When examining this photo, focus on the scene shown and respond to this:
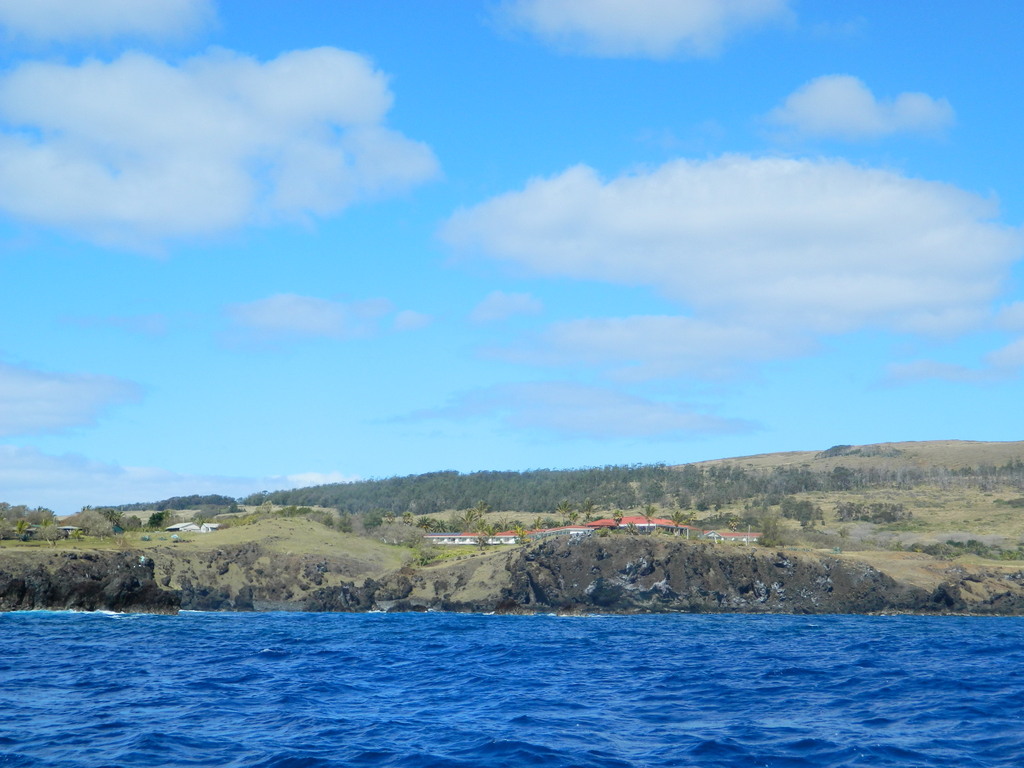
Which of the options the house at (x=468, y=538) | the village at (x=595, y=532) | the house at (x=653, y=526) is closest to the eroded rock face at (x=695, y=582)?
the village at (x=595, y=532)

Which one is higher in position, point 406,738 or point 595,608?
point 406,738

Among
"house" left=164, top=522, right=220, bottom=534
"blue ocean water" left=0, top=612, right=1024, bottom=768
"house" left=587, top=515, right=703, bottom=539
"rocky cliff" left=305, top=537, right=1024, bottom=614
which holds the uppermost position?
"house" left=164, top=522, right=220, bottom=534

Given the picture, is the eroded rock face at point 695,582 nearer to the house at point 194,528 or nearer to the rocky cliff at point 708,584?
the rocky cliff at point 708,584

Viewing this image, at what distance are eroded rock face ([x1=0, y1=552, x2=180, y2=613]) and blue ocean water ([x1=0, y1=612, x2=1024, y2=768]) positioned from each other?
127 ft

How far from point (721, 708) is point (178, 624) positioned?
6424cm

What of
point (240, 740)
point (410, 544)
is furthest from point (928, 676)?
point (410, 544)

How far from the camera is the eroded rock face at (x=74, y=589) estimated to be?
105375 mm

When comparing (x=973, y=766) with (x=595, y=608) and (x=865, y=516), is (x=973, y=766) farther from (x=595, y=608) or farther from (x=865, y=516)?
(x=865, y=516)

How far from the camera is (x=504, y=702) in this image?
1428 inches

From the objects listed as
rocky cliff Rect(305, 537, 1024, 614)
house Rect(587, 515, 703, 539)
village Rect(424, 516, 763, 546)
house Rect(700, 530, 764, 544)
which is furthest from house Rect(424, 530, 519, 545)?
rocky cliff Rect(305, 537, 1024, 614)

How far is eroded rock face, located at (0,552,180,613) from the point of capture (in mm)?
105375

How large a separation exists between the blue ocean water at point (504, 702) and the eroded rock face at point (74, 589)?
38.8m

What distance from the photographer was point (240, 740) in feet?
91.1

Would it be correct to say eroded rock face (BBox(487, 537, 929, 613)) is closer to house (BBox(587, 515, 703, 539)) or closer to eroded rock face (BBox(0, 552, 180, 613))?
house (BBox(587, 515, 703, 539))
